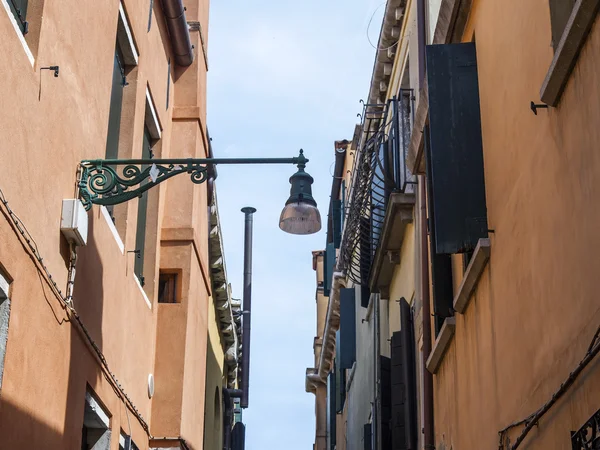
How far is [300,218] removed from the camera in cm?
1060

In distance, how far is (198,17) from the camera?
1472cm

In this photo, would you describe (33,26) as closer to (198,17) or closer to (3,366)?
(3,366)

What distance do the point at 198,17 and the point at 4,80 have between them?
8.63 m

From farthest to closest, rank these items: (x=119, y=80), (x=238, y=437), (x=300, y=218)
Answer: (x=238, y=437) < (x=300, y=218) < (x=119, y=80)

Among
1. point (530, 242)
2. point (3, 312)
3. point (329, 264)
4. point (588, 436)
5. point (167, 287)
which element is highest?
point (329, 264)

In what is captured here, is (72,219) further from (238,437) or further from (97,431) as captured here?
(238,437)

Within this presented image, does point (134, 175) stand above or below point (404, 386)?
above

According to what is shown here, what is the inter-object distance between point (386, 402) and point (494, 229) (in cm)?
630

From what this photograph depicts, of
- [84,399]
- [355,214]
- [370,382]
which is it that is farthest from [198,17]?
[84,399]

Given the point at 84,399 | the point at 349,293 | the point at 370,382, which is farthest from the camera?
the point at 349,293

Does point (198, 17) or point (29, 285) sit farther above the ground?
point (198, 17)

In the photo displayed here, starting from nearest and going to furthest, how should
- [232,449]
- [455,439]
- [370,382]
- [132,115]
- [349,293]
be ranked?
[455,439]
[132,115]
[370,382]
[349,293]
[232,449]

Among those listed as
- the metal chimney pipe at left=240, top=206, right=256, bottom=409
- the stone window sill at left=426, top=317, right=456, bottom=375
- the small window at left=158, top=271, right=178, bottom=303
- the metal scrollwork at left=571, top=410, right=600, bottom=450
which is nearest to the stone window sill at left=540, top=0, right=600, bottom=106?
the metal scrollwork at left=571, top=410, right=600, bottom=450

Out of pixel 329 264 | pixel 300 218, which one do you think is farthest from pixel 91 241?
pixel 329 264
